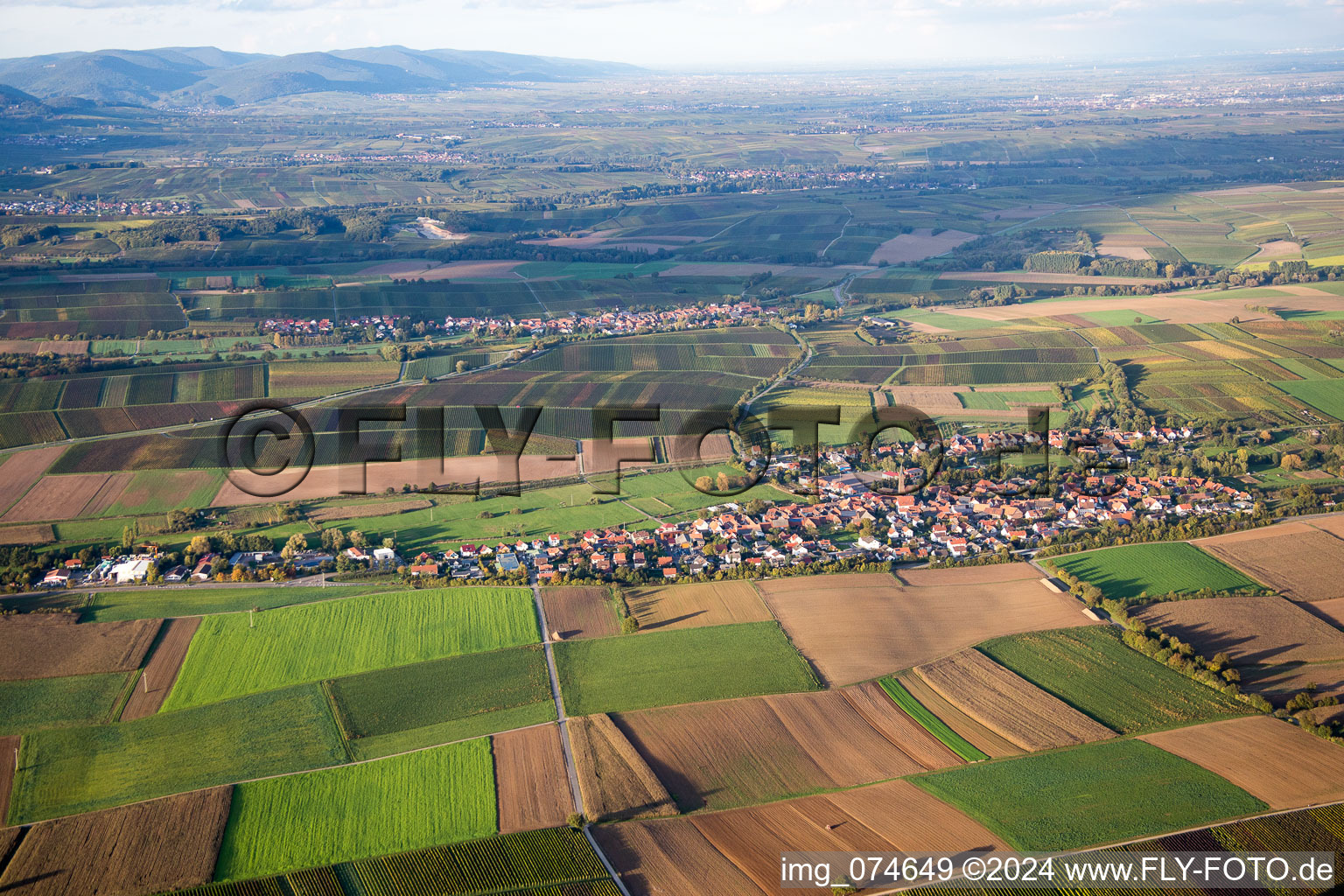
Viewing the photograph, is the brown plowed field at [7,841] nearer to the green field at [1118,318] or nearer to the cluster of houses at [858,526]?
the cluster of houses at [858,526]

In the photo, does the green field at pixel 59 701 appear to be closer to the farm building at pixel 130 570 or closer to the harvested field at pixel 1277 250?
the farm building at pixel 130 570

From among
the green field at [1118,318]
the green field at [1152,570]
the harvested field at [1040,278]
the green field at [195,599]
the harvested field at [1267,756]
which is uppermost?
the harvested field at [1040,278]

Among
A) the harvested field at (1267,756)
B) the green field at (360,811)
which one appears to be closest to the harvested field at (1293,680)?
the harvested field at (1267,756)

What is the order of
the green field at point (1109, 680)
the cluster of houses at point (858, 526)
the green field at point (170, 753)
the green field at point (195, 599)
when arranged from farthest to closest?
1. the cluster of houses at point (858, 526)
2. the green field at point (195, 599)
3. the green field at point (1109, 680)
4. the green field at point (170, 753)

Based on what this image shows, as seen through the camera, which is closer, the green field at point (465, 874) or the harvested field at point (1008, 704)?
the green field at point (465, 874)

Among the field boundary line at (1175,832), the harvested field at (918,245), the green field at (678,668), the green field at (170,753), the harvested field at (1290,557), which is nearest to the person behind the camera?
the field boundary line at (1175,832)

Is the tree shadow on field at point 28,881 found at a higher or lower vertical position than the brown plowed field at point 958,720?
lower
